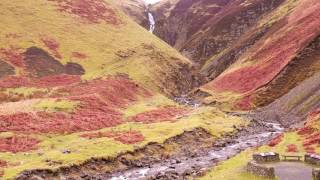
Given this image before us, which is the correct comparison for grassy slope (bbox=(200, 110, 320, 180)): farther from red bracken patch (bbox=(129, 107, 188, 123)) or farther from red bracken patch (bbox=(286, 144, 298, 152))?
red bracken patch (bbox=(129, 107, 188, 123))

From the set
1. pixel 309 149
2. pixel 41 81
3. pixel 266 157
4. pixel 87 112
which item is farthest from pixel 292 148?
pixel 41 81

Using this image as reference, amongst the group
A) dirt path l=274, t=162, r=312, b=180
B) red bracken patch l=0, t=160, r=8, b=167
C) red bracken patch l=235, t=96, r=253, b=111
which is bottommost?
dirt path l=274, t=162, r=312, b=180

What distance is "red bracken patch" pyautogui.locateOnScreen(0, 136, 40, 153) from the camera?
225ft

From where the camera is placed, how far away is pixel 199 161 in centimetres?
7038

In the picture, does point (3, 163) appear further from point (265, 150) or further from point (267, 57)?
point (267, 57)

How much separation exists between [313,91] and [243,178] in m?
62.6

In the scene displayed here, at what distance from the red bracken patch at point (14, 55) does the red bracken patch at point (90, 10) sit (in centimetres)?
4339

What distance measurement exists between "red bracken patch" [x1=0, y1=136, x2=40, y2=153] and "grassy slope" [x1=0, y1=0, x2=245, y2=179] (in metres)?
0.61

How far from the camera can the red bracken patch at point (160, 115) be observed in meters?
98.2

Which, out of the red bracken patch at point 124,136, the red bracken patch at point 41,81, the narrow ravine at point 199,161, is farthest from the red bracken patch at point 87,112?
the narrow ravine at point 199,161

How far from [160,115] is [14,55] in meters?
51.9

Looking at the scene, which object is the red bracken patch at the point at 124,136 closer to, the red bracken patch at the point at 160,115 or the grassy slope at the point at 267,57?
the red bracken patch at the point at 160,115

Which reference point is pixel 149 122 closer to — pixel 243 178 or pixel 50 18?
pixel 243 178

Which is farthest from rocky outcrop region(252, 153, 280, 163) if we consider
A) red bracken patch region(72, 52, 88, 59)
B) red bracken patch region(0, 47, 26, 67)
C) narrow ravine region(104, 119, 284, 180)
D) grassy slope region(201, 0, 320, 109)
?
red bracken patch region(72, 52, 88, 59)
